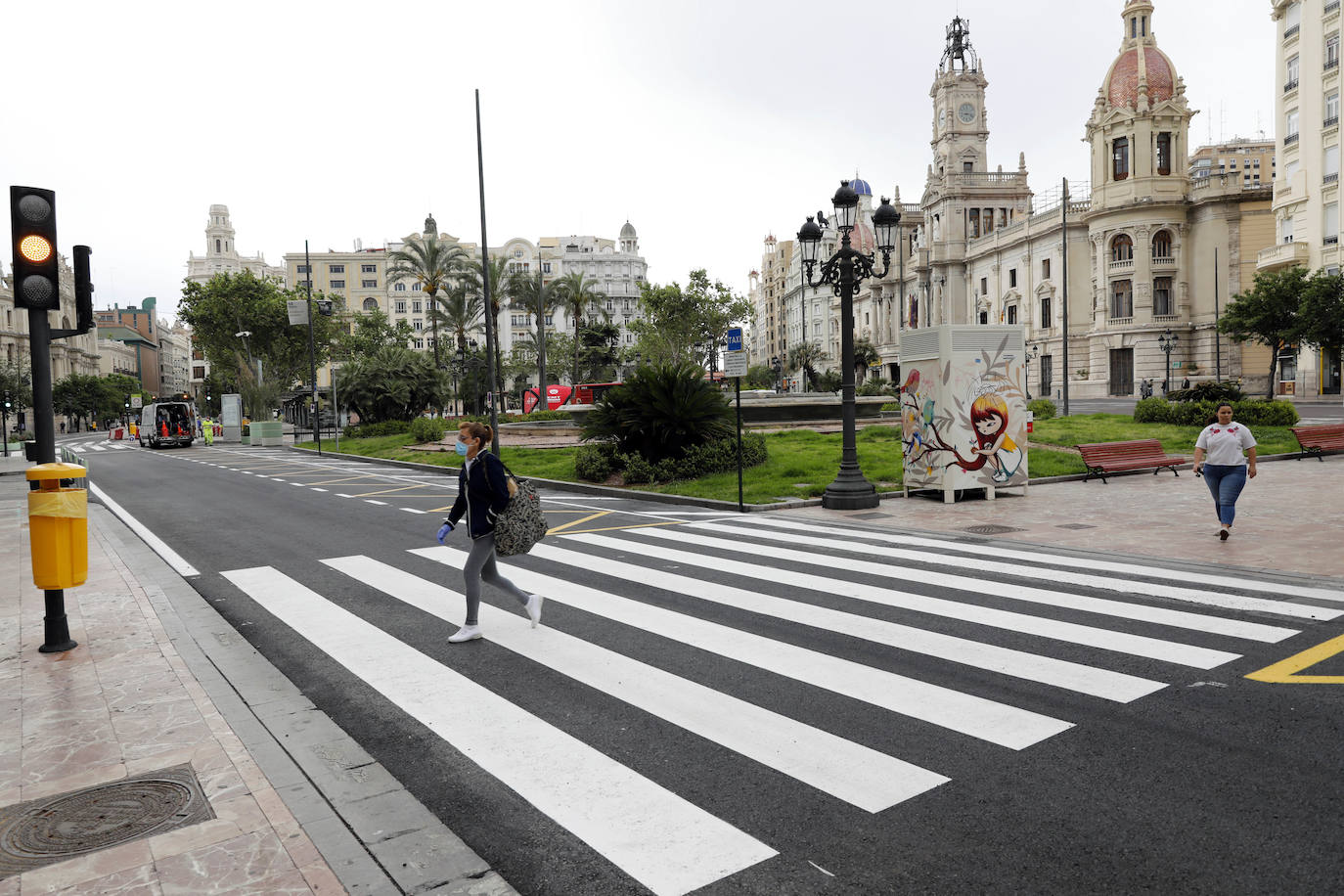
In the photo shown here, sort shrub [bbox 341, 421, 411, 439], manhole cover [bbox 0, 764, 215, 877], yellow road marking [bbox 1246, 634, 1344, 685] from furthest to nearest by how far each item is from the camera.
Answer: shrub [bbox 341, 421, 411, 439], yellow road marking [bbox 1246, 634, 1344, 685], manhole cover [bbox 0, 764, 215, 877]

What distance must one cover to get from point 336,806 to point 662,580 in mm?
5258

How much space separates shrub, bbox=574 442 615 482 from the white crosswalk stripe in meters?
12.7

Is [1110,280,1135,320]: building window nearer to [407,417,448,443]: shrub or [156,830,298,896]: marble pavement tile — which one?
[407,417,448,443]: shrub

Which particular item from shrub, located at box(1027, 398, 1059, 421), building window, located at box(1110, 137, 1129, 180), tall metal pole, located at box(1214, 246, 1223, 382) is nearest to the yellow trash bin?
shrub, located at box(1027, 398, 1059, 421)

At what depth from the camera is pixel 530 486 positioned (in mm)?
7480

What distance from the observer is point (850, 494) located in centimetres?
1472

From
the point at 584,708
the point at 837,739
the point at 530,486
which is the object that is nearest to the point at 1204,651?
the point at 837,739

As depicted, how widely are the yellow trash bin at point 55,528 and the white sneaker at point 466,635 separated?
265 centimetres

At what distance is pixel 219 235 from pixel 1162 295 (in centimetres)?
19143

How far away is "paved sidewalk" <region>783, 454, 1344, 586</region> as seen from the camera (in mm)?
9922

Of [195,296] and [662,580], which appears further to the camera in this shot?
[195,296]

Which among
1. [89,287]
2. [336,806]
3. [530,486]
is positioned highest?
[89,287]

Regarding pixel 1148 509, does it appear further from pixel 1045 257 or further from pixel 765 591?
pixel 1045 257

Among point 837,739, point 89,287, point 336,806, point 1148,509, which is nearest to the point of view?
point 336,806
